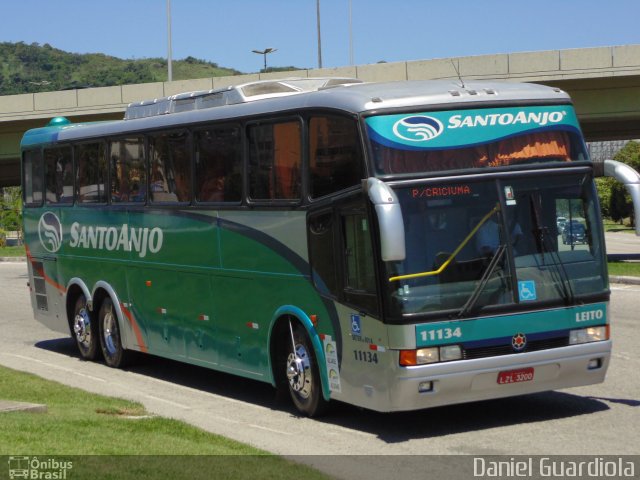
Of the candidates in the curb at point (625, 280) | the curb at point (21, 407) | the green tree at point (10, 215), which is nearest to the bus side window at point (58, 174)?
the curb at point (21, 407)

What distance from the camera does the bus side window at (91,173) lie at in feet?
55.6

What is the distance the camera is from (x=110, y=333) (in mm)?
17109

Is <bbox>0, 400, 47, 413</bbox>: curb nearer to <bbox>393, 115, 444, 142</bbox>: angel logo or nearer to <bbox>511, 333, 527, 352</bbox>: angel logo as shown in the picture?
<bbox>393, 115, 444, 142</bbox>: angel logo

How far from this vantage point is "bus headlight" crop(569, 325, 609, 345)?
428 inches

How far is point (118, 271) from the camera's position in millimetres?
16578

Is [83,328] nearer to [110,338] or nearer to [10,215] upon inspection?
[110,338]

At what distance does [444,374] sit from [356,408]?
2.21 m

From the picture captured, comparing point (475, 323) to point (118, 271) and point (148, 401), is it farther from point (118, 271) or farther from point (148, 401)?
point (118, 271)

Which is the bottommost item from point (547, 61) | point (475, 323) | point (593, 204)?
point (475, 323)

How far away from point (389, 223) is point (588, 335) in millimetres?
2557

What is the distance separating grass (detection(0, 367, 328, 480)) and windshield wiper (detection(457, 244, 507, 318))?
213cm

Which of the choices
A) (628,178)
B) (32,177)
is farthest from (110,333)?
(628,178)

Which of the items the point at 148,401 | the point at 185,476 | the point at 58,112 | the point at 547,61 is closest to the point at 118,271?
the point at 148,401

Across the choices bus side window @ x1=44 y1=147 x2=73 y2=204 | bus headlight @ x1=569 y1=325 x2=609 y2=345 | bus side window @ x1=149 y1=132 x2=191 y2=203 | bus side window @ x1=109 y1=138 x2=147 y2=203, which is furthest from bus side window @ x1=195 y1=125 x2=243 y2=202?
bus side window @ x1=44 y1=147 x2=73 y2=204
